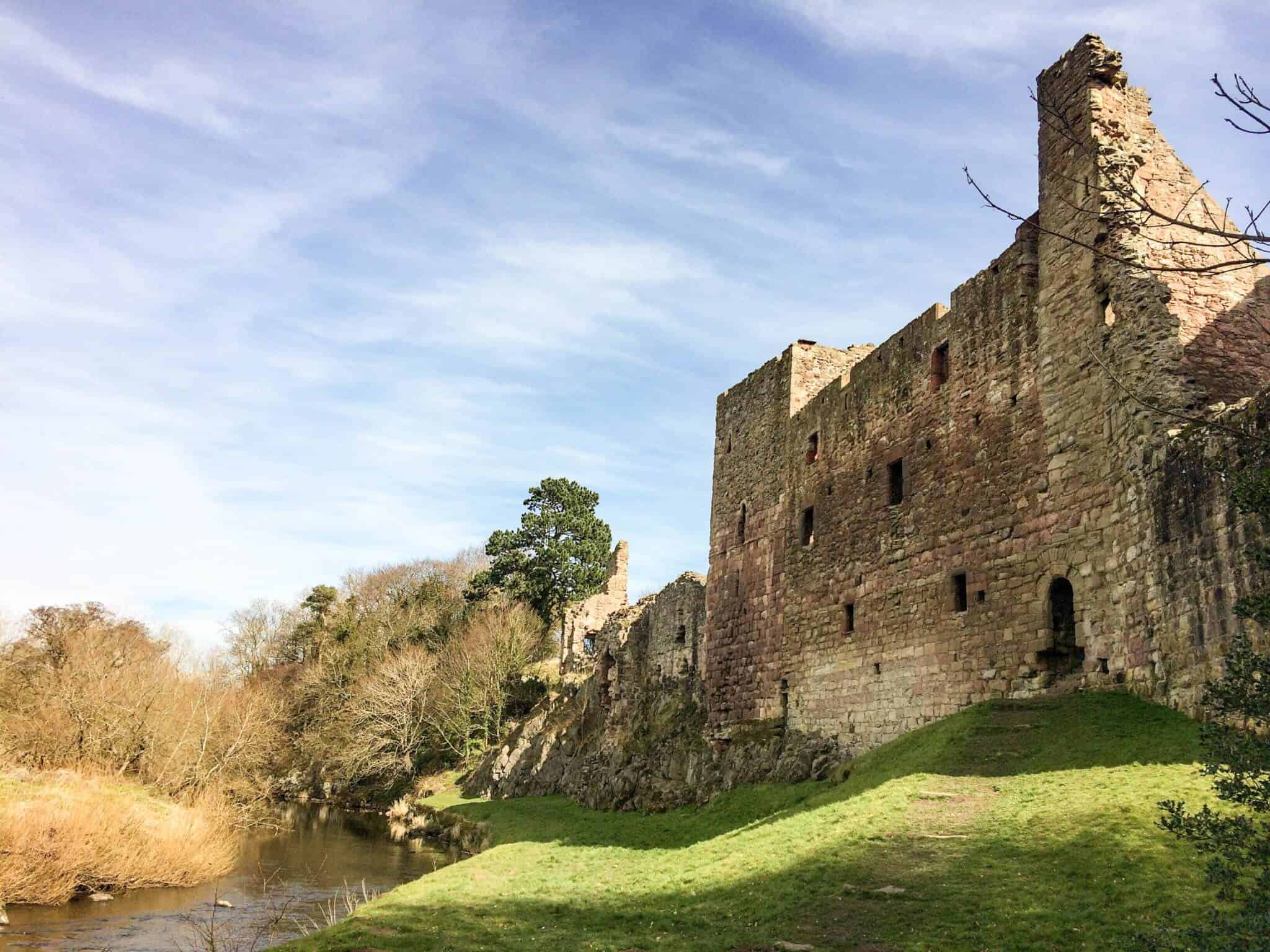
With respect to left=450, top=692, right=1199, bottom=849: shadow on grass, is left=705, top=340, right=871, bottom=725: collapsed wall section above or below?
above

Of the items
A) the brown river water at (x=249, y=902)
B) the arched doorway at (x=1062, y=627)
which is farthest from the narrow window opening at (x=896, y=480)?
the brown river water at (x=249, y=902)

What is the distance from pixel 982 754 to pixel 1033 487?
4.60m

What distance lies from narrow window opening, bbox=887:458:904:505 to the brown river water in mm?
12383

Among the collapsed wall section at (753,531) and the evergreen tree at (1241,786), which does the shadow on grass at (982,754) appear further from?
the evergreen tree at (1241,786)

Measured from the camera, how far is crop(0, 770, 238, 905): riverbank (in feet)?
52.6

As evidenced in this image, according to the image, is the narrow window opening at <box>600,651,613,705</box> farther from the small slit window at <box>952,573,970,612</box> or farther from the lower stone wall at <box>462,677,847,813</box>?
the small slit window at <box>952,573,970,612</box>

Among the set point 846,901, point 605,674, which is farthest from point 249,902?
point 605,674

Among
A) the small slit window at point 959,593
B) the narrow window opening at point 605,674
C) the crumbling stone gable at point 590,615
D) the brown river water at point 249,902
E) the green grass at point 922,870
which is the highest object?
the crumbling stone gable at point 590,615

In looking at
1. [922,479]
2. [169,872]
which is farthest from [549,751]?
[922,479]

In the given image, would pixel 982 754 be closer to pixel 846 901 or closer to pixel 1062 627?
pixel 1062 627

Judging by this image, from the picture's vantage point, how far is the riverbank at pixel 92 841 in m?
16.0

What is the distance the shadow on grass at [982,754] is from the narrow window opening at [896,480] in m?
5.02

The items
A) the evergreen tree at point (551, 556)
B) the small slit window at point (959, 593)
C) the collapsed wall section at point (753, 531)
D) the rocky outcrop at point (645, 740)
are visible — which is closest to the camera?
the small slit window at point (959, 593)

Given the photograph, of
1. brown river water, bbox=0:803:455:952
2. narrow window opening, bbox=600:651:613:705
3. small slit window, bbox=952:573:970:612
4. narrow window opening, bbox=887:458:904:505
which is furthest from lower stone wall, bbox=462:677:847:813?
narrow window opening, bbox=887:458:904:505
